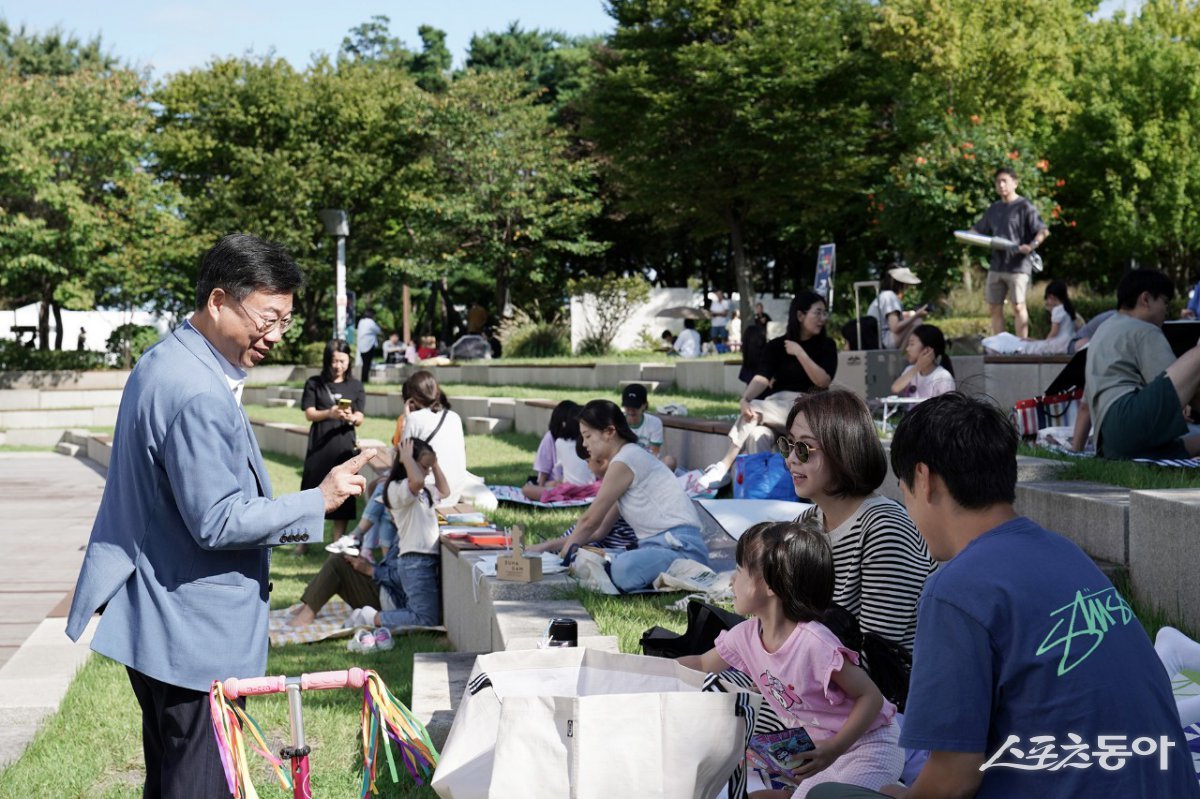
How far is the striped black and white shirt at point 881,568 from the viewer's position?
363 cm

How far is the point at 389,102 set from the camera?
34.2 m

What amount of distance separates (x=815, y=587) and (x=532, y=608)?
2.19 meters

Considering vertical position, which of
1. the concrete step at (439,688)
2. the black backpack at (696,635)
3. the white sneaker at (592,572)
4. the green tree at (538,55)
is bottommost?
the concrete step at (439,688)

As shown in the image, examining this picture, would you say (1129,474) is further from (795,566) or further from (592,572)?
(795,566)

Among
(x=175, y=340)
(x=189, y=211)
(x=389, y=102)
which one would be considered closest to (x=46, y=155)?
(x=189, y=211)

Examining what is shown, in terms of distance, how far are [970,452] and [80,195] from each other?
1233 inches

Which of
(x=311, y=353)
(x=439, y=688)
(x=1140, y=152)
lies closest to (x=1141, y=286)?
(x=439, y=688)

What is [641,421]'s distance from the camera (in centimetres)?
1098

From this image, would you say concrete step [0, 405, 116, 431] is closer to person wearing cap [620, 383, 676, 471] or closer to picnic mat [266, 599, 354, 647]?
person wearing cap [620, 383, 676, 471]

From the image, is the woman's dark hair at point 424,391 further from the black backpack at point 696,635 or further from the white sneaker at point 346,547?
the black backpack at point 696,635

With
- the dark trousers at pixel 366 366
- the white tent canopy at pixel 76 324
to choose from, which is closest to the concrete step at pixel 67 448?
the dark trousers at pixel 366 366

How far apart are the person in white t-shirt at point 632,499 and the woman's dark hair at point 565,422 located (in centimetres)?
348

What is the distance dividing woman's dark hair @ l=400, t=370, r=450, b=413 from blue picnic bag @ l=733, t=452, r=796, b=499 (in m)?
2.16

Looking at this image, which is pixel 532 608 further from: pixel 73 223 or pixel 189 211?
pixel 189 211
